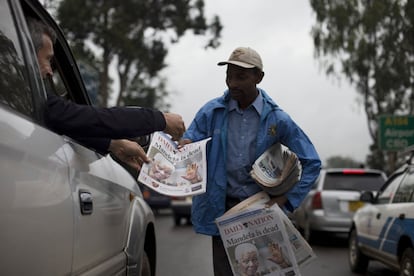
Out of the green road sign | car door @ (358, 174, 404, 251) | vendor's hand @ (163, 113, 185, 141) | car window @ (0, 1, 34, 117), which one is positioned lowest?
the green road sign

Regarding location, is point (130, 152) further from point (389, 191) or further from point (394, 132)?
point (394, 132)

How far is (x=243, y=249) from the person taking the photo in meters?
3.36

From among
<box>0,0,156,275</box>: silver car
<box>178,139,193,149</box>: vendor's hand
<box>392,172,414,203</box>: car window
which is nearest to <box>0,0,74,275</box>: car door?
<box>0,0,156,275</box>: silver car

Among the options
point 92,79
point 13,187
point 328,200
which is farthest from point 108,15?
point 13,187

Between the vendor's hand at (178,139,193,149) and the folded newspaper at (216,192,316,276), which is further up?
the vendor's hand at (178,139,193,149)

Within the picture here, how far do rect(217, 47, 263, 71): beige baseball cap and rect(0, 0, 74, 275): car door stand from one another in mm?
1237

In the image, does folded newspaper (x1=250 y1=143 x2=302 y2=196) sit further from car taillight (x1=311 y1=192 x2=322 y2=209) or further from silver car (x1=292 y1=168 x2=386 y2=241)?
car taillight (x1=311 y1=192 x2=322 y2=209)

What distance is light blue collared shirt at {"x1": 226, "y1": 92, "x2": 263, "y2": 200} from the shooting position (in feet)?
11.7

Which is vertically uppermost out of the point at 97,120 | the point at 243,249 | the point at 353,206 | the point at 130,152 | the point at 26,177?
the point at 97,120

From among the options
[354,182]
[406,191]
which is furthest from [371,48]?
[406,191]

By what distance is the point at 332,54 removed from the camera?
32.4m

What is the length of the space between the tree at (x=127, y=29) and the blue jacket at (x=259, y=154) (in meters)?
21.0

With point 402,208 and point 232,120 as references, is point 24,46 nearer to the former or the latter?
point 232,120

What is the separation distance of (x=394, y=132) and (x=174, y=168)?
22355 millimetres
